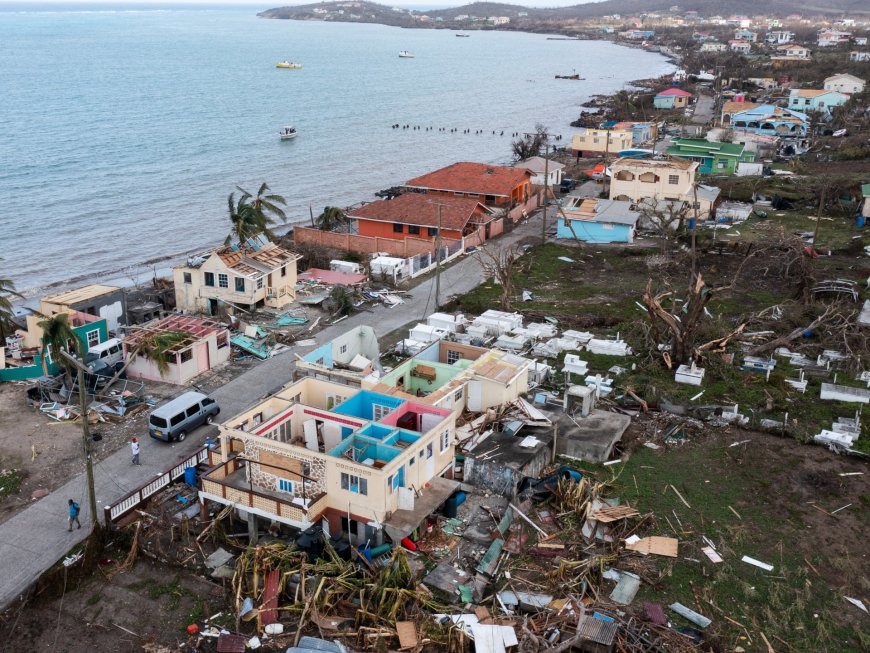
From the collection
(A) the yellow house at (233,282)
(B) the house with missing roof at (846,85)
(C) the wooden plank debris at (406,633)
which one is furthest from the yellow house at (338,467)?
(B) the house with missing roof at (846,85)

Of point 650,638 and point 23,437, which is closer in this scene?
point 650,638

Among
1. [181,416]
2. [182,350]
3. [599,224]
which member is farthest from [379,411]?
[599,224]

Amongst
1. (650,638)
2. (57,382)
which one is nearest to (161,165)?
(57,382)

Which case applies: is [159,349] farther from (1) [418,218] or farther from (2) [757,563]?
(1) [418,218]

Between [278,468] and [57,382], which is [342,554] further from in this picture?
[57,382]

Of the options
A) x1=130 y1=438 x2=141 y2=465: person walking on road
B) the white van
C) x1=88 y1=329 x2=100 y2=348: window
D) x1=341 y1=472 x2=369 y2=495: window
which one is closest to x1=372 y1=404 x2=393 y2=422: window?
x1=341 y1=472 x2=369 y2=495: window

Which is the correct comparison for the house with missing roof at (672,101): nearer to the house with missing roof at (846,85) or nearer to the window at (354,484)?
the house with missing roof at (846,85)

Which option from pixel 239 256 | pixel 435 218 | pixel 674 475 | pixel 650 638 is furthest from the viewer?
pixel 435 218
